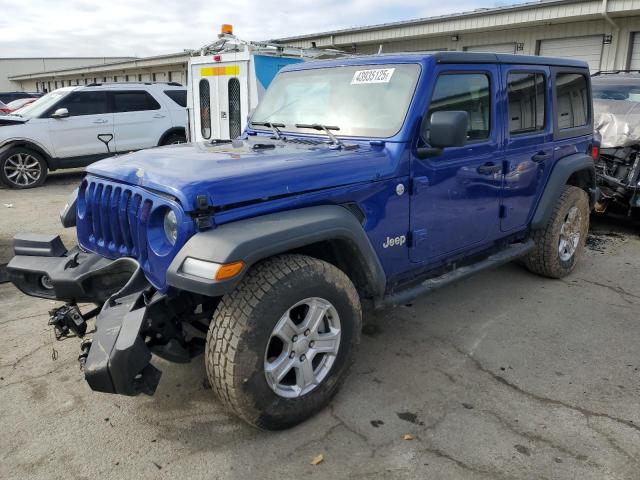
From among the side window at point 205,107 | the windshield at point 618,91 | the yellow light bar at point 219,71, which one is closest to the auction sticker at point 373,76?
the windshield at point 618,91

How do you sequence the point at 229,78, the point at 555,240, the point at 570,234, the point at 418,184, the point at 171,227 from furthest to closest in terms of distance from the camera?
the point at 229,78 < the point at 570,234 < the point at 555,240 < the point at 418,184 < the point at 171,227

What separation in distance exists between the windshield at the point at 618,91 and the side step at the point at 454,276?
427 centimetres

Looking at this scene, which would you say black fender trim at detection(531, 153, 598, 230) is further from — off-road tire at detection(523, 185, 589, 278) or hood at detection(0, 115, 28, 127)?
hood at detection(0, 115, 28, 127)

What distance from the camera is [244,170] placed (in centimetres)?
275

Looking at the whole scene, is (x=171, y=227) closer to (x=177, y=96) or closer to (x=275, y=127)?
(x=275, y=127)

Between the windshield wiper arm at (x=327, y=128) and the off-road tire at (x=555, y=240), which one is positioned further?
the off-road tire at (x=555, y=240)

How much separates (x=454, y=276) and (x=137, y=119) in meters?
9.26

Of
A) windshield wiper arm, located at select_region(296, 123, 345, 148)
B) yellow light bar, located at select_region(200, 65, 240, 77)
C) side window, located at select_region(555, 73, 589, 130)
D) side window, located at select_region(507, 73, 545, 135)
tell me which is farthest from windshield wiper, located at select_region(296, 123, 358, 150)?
yellow light bar, located at select_region(200, 65, 240, 77)

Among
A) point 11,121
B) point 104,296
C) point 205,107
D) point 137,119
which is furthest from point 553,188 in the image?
point 11,121

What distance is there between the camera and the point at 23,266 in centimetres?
318

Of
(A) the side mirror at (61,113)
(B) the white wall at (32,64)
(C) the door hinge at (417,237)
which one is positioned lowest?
(C) the door hinge at (417,237)

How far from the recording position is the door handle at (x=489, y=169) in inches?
151

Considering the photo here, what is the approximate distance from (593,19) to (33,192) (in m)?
12.2

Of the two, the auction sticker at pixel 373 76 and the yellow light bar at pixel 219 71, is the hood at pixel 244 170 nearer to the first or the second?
the auction sticker at pixel 373 76
